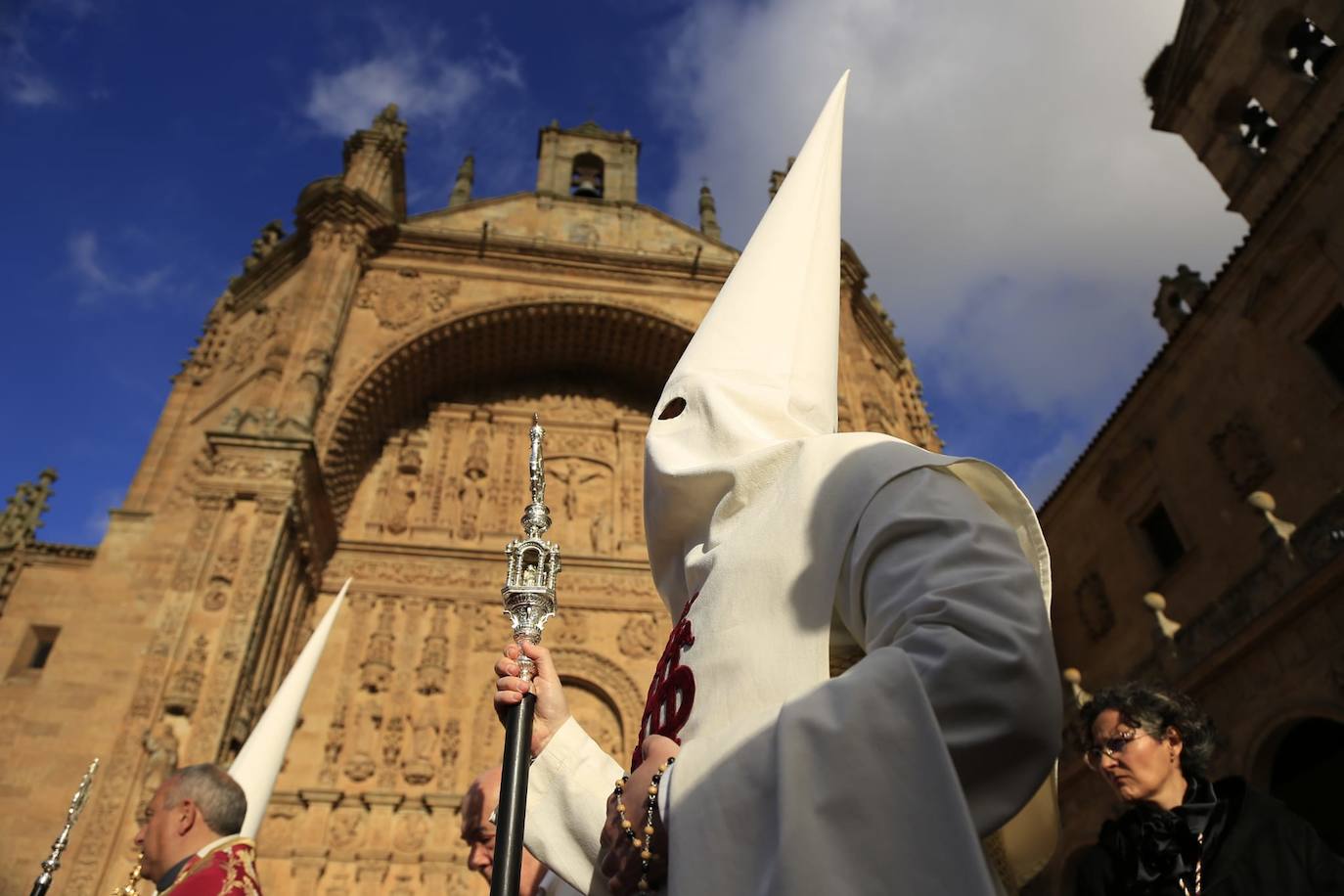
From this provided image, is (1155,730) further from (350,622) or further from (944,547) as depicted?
(350,622)

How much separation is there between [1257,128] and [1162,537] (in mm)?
7375

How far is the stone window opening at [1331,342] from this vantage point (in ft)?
32.4

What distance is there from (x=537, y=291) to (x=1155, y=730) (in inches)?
461

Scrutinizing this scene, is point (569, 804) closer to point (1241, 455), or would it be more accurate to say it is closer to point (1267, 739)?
point (1267, 739)

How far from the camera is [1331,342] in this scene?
1005cm

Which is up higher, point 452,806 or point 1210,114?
point 1210,114

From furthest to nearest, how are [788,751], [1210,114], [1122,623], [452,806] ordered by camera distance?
[1210,114], [1122,623], [452,806], [788,751]

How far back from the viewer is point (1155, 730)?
250 centimetres

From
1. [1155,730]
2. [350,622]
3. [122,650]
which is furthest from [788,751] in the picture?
[350,622]

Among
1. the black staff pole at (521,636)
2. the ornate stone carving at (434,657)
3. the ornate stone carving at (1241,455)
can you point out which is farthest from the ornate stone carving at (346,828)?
the ornate stone carving at (1241,455)

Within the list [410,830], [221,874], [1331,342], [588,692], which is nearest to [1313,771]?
[1331,342]

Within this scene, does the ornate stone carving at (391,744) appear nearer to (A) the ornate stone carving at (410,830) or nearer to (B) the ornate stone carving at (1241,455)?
(A) the ornate stone carving at (410,830)

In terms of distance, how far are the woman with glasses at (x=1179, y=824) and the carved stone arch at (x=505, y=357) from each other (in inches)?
403

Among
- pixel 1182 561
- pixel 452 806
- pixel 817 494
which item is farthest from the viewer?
pixel 1182 561
